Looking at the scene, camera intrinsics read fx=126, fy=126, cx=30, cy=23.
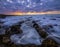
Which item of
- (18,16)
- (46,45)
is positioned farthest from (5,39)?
(18,16)

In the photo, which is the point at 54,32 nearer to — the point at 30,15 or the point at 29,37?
the point at 29,37

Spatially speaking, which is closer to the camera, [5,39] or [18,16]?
[5,39]

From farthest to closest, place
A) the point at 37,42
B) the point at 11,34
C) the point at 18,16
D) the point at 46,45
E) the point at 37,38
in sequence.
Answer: the point at 18,16
the point at 11,34
the point at 37,38
the point at 37,42
the point at 46,45

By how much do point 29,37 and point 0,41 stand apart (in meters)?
0.41

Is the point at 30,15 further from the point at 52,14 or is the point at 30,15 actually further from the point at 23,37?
the point at 23,37

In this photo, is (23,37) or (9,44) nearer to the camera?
(9,44)

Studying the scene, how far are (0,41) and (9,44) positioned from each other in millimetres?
163

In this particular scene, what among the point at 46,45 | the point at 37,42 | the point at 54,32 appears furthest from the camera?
the point at 54,32

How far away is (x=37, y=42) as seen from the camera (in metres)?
1.62

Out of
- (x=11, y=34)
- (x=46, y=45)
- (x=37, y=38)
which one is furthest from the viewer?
(x=11, y=34)

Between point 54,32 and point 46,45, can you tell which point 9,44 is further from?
point 54,32

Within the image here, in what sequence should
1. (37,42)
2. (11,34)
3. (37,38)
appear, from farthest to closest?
1. (11,34)
2. (37,38)
3. (37,42)

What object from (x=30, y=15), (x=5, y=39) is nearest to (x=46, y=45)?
(x=5, y=39)

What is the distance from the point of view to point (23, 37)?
5.92 feet
